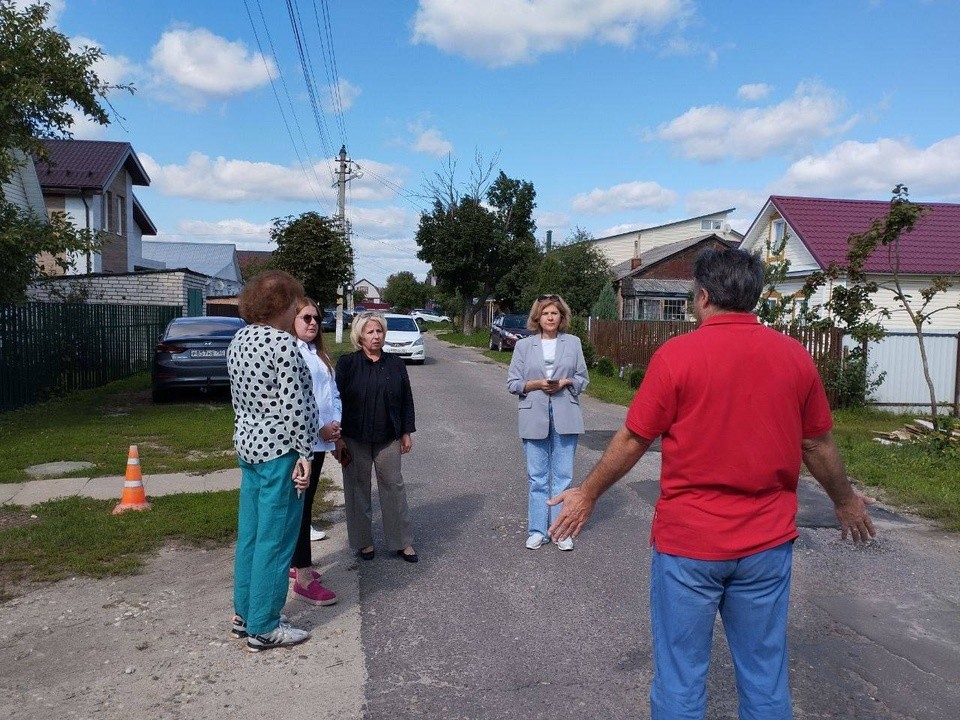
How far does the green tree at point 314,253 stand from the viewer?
2548 cm

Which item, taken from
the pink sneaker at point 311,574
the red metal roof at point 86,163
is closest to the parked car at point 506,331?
the red metal roof at point 86,163

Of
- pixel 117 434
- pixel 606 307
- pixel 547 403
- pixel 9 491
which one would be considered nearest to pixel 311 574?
pixel 547 403

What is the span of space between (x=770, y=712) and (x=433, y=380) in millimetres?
17732

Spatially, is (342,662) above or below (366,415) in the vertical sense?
below

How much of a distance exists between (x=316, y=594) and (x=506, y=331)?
29.6m

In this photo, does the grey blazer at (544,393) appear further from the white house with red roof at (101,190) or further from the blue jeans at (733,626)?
the white house with red roof at (101,190)

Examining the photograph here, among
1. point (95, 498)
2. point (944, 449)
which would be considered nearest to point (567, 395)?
point (95, 498)

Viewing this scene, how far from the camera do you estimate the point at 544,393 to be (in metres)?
6.04

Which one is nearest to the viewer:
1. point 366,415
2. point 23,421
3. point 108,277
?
point 366,415

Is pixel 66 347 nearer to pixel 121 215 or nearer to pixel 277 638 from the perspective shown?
pixel 277 638

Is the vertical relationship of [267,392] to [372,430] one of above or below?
above

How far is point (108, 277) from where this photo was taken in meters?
23.3

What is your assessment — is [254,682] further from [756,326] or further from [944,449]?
[944,449]

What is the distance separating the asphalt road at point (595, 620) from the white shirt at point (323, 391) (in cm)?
105
